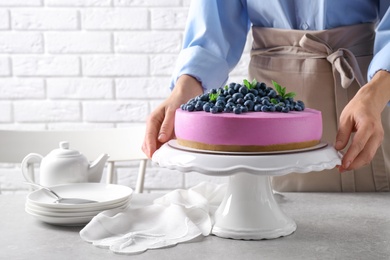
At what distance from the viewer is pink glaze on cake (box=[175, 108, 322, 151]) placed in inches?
36.9

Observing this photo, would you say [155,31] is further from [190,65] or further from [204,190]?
[204,190]

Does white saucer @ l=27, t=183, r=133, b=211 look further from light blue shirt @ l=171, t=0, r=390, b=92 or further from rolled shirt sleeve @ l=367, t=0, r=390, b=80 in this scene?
rolled shirt sleeve @ l=367, t=0, r=390, b=80

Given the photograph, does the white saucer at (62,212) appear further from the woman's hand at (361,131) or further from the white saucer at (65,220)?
the woman's hand at (361,131)

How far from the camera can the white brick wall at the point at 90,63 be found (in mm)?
2268

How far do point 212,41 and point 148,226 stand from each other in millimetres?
540

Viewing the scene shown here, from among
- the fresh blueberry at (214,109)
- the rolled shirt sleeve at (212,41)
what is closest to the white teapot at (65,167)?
the rolled shirt sleeve at (212,41)

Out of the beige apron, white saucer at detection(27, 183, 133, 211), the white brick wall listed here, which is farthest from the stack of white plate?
the white brick wall

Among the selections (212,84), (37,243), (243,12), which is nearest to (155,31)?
(243,12)

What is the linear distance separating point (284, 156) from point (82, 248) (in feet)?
1.09

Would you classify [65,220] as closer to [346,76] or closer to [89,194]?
[89,194]

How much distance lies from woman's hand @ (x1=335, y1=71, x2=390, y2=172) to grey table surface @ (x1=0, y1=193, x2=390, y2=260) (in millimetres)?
112

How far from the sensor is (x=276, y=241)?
990 mm

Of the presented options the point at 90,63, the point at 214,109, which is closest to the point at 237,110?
the point at 214,109

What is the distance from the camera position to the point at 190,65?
4.39 ft
